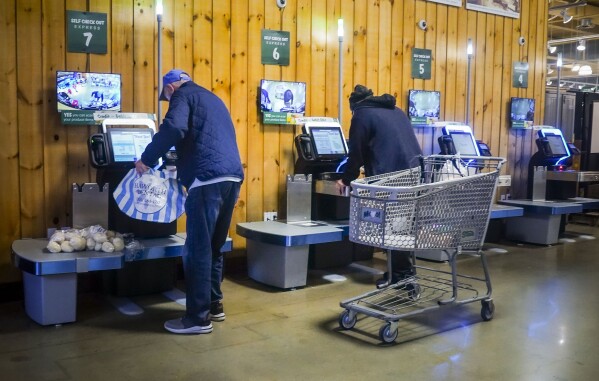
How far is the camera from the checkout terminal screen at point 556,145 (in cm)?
779

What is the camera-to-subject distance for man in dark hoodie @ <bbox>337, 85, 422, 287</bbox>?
15.6ft

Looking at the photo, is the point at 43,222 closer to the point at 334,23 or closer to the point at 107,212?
the point at 107,212

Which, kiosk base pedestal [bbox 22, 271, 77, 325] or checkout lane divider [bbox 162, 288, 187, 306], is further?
checkout lane divider [bbox 162, 288, 187, 306]

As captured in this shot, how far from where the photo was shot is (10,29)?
4.63 metres

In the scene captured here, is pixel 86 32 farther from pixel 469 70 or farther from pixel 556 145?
pixel 556 145

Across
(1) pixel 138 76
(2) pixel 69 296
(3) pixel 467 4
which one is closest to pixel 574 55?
(3) pixel 467 4

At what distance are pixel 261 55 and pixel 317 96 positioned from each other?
0.77m

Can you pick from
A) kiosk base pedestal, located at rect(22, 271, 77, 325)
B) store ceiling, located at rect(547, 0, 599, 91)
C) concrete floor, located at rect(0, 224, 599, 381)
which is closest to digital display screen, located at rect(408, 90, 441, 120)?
concrete floor, located at rect(0, 224, 599, 381)

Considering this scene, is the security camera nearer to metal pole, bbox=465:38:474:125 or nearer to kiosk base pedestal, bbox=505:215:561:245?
metal pole, bbox=465:38:474:125

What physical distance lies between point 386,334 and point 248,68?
10.1 ft

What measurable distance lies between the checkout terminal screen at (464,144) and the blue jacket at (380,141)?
219 cm

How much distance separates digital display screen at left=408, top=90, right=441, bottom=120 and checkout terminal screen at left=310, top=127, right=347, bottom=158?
1482 mm

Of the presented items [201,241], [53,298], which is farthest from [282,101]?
[53,298]

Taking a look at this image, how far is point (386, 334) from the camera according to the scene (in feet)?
12.5
